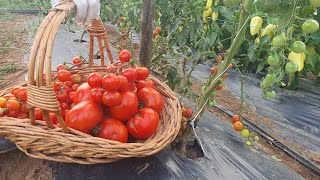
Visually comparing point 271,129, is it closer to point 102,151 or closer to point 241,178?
point 241,178

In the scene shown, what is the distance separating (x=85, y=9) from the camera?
1072 mm

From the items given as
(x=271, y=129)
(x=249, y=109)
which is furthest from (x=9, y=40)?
(x=271, y=129)

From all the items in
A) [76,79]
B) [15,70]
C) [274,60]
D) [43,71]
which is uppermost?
[274,60]

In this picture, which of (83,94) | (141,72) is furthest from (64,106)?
(141,72)

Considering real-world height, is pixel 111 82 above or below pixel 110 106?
above

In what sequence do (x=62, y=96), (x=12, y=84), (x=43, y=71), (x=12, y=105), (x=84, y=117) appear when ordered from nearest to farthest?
(x=43, y=71) < (x=84, y=117) < (x=12, y=105) < (x=62, y=96) < (x=12, y=84)

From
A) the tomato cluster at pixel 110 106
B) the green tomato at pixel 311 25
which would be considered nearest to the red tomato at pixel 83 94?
the tomato cluster at pixel 110 106

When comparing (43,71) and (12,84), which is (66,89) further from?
(12,84)

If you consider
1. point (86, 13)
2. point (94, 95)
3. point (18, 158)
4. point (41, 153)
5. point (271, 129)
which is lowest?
point (271, 129)

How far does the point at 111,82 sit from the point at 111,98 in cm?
6

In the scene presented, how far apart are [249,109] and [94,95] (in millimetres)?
1649

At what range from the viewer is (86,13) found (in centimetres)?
109

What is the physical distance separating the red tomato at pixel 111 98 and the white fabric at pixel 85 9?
13.6 inches

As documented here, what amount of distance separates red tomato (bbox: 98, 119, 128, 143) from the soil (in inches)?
10.9
